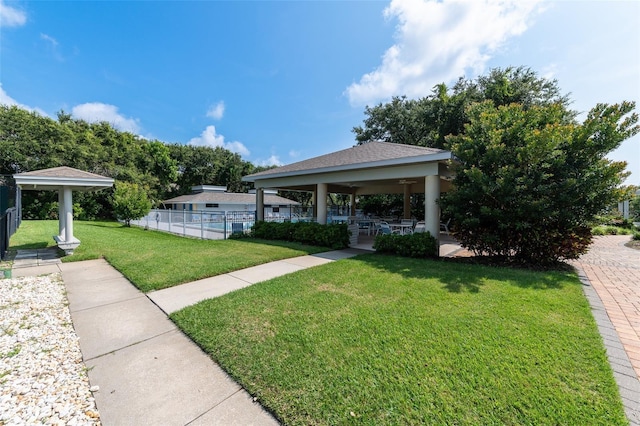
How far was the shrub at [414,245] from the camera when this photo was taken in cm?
798

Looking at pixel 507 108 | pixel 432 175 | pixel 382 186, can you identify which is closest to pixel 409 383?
pixel 432 175

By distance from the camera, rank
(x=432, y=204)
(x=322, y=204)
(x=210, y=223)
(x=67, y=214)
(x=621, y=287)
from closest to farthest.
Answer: (x=621, y=287), (x=67, y=214), (x=432, y=204), (x=322, y=204), (x=210, y=223)

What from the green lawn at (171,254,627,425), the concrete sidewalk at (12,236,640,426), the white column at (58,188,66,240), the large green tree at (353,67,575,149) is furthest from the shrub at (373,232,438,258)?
the white column at (58,188,66,240)

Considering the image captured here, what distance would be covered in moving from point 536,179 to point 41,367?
31.2 ft

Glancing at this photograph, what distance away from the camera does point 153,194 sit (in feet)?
104

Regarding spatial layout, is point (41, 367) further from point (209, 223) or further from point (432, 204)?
point (209, 223)

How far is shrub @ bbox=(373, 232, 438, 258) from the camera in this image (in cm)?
798

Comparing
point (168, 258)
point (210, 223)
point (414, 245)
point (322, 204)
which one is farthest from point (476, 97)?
point (168, 258)

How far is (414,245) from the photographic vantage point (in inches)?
318

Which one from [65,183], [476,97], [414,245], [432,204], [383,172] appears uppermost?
[476,97]

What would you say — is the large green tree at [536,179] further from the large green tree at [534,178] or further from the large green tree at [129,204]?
the large green tree at [129,204]

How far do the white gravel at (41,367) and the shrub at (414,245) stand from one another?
25.0 feet

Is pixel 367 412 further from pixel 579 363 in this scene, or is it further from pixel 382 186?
pixel 382 186

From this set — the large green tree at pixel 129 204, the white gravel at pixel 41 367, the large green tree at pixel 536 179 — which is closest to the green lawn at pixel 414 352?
the white gravel at pixel 41 367
